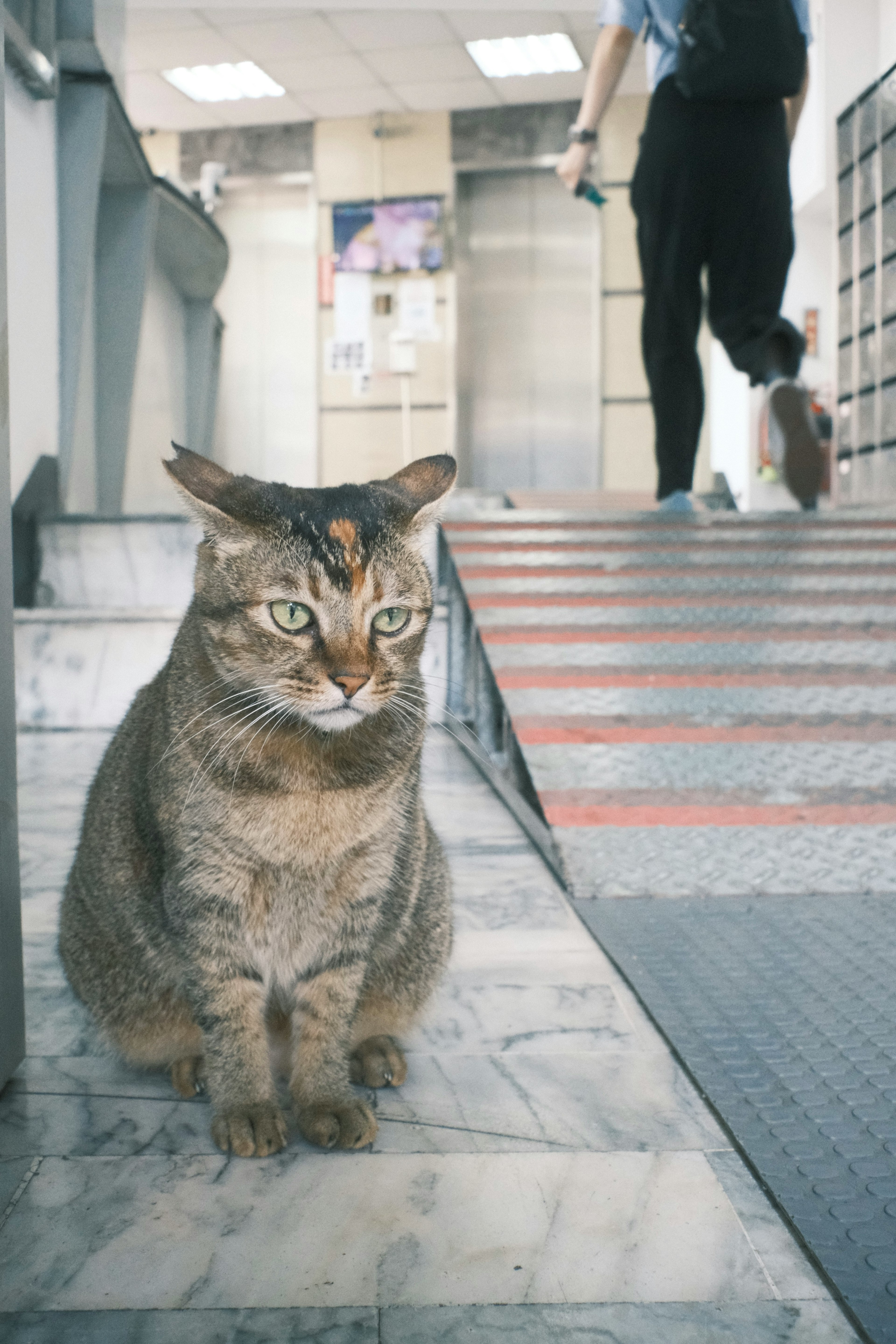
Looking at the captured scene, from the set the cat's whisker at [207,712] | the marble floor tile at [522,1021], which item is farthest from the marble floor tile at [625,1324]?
the cat's whisker at [207,712]

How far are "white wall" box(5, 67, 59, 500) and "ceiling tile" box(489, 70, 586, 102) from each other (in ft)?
18.1

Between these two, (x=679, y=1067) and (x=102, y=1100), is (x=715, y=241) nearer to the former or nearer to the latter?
(x=679, y=1067)

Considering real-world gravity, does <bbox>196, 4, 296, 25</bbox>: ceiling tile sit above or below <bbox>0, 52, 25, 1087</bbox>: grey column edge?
above

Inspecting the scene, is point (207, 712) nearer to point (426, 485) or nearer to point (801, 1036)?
point (426, 485)

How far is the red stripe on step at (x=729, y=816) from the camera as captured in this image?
6.70 ft

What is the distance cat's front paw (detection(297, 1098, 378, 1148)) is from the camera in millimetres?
1123

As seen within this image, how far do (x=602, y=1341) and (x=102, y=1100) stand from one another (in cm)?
66

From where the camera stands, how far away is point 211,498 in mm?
1197

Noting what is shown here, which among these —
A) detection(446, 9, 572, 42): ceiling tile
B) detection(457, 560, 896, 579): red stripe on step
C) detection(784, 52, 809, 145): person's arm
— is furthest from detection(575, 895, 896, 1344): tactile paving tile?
detection(446, 9, 572, 42): ceiling tile

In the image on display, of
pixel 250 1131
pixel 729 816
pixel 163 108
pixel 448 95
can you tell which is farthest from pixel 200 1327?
pixel 163 108

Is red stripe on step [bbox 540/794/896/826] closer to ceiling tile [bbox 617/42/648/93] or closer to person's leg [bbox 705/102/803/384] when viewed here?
person's leg [bbox 705/102/803/384]

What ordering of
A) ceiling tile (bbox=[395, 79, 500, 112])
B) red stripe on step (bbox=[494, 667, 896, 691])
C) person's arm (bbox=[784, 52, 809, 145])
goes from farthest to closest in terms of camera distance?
ceiling tile (bbox=[395, 79, 500, 112]) < person's arm (bbox=[784, 52, 809, 145]) < red stripe on step (bbox=[494, 667, 896, 691])

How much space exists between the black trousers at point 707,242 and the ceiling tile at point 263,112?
6862 millimetres

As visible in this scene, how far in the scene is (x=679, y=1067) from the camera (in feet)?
4.17
